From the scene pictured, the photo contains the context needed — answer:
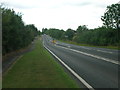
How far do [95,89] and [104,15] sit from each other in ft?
240

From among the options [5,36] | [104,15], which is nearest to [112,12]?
[104,15]

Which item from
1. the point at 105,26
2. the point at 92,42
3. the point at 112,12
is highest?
the point at 112,12

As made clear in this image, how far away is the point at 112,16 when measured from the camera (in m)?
76.5

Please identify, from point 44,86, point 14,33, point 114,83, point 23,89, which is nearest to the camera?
point 23,89

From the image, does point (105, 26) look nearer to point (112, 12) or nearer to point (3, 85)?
point (112, 12)

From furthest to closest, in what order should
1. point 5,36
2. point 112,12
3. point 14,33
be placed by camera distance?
point 112,12 < point 14,33 < point 5,36

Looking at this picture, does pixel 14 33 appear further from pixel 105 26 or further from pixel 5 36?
pixel 105 26

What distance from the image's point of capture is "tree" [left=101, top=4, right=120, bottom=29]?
2963 inches

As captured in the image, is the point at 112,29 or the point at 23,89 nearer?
the point at 23,89

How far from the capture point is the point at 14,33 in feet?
86.3

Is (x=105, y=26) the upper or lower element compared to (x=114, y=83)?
upper

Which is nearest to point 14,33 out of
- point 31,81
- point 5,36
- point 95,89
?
point 5,36

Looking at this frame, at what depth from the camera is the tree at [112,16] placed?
7526cm

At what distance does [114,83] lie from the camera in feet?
30.3
